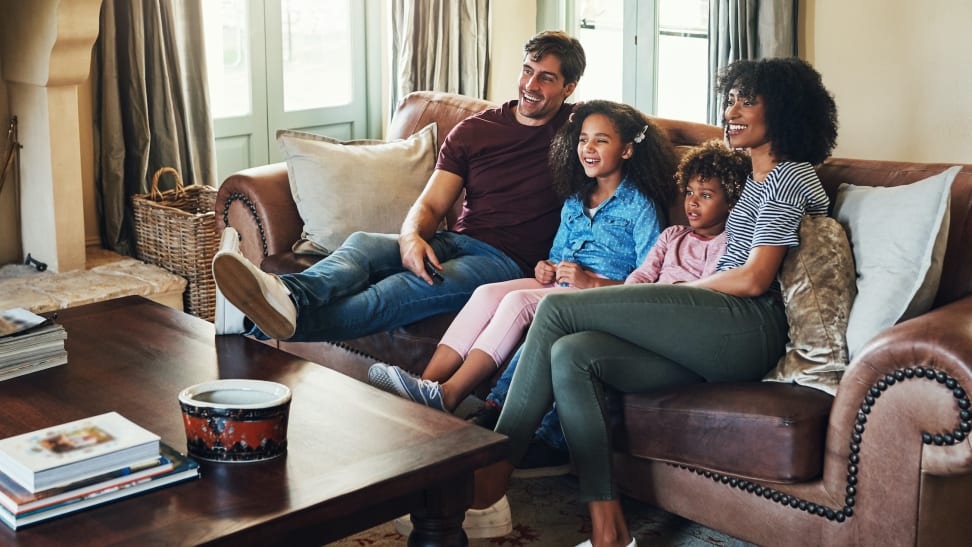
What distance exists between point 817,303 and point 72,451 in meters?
1.45

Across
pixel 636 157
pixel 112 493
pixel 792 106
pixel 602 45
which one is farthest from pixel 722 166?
pixel 602 45

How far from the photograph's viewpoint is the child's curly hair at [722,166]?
8.11ft

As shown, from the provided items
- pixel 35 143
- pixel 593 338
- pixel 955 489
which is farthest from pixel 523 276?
pixel 35 143

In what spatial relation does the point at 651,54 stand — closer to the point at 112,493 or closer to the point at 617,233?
the point at 617,233

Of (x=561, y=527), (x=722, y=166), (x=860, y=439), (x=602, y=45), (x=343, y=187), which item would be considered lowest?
(x=561, y=527)

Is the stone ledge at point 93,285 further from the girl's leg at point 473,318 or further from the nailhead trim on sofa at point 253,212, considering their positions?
the girl's leg at point 473,318

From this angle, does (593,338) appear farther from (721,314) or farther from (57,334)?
(57,334)

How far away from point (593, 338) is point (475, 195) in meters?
0.97

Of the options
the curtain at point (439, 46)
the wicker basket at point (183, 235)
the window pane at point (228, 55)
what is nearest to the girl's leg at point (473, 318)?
the wicker basket at point (183, 235)

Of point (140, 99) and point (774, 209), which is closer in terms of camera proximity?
point (774, 209)

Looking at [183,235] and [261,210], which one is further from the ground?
[261,210]

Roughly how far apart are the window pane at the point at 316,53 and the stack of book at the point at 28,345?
2896 millimetres

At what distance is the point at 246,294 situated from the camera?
234 centimetres

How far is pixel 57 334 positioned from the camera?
7.27 ft
